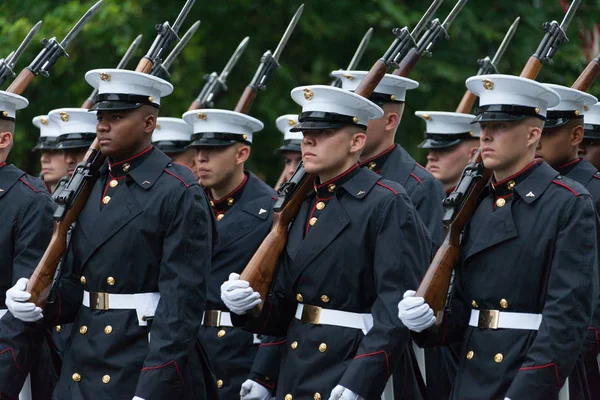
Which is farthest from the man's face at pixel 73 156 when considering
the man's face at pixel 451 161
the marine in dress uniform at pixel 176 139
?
the man's face at pixel 451 161

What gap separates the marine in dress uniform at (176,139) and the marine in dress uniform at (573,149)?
11.8 ft

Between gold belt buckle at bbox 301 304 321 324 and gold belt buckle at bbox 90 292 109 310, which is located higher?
gold belt buckle at bbox 301 304 321 324

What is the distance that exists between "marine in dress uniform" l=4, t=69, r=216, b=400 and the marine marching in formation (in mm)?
11

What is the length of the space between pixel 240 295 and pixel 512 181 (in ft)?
5.02

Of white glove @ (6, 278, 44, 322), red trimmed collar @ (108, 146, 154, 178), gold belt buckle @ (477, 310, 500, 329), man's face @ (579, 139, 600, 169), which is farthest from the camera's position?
man's face @ (579, 139, 600, 169)

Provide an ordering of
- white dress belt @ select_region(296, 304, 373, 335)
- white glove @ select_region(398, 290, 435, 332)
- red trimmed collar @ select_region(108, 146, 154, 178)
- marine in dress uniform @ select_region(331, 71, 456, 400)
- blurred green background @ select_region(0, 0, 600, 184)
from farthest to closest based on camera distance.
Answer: blurred green background @ select_region(0, 0, 600, 184) → marine in dress uniform @ select_region(331, 71, 456, 400) → red trimmed collar @ select_region(108, 146, 154, 178) → white dress belt @ select_region(296, 304, 373, 335) → white glove @ select_region(398, 290, 435, 332)

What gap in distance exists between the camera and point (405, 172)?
27.2 feet

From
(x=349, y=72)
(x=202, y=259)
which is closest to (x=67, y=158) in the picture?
(x=349, y=72)

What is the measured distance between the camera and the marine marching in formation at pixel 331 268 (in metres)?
6.35

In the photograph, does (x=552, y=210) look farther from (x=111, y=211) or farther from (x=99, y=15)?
(x=99, y=15)

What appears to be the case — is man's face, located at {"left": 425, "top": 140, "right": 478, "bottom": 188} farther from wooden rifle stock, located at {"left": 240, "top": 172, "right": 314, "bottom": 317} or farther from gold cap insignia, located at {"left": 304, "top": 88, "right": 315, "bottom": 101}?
gold cap insignia, located at {"left": 304, "top": 88, "right": 315, "bottom": 101}

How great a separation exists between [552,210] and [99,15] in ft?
30.2

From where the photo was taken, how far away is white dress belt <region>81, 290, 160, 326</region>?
7.02m

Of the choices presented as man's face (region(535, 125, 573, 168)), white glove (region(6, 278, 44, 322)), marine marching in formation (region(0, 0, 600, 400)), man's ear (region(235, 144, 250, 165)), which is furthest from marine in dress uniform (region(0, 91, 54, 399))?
man's face (region(535, 125, 573, 168))
